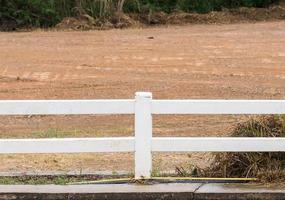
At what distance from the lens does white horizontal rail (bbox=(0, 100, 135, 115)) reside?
7.45 m

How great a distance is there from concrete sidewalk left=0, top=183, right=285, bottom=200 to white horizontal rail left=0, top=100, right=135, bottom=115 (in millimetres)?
864

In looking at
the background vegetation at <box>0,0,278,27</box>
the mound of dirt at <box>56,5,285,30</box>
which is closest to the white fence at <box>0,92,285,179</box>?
the mound of dirt at <box>56,5,285,30</box>

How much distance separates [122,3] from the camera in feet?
138

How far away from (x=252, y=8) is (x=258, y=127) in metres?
37.0

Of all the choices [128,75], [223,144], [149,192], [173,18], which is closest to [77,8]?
[173,18]

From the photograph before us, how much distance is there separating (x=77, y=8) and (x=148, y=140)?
114 feet

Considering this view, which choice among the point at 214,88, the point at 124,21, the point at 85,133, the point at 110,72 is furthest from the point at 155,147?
the point at 124,21

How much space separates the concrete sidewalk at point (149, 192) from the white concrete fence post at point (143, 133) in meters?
0.31

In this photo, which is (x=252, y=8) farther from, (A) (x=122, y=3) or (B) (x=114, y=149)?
(B) (x=114, y=149)

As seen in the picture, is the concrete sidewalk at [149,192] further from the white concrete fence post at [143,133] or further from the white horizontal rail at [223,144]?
the white horizontal rail at [223,144]

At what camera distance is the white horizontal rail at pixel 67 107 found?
24.4 feet

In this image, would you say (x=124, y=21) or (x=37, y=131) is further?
(x=124, y=21)

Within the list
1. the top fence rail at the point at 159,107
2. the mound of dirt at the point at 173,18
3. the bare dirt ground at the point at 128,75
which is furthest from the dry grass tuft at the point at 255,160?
the mound of dirt at the point at 173,18

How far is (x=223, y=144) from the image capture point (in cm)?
743
